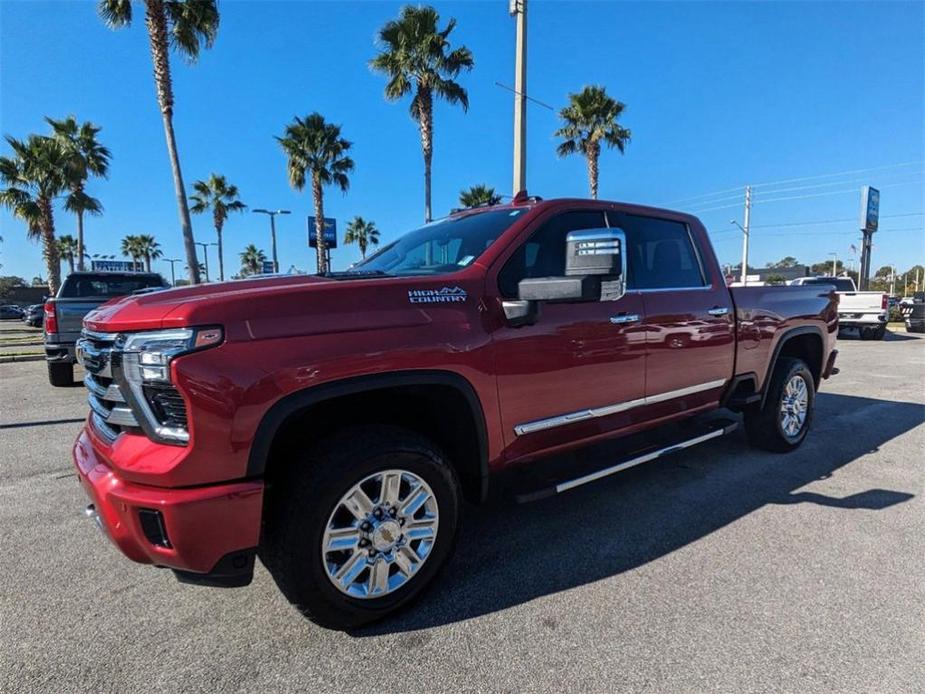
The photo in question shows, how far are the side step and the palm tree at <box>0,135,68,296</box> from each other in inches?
1058

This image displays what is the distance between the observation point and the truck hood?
201 cm

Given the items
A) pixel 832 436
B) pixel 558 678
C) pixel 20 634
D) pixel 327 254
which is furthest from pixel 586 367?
pixel 327 254

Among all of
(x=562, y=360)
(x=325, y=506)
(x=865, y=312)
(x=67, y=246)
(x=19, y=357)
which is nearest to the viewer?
(x=325, y=506)

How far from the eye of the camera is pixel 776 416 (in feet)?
15.4

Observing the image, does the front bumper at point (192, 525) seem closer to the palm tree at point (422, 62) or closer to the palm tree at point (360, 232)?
the palm tree at point (422, 62)

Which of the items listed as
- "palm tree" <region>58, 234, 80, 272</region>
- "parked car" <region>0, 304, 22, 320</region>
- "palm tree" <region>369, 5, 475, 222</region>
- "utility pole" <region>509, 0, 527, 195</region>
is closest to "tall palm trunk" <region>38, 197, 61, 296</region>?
"palm tree" <region>369, 5, 475, 222</region>

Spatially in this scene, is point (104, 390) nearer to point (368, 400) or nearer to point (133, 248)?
point (368, 400)

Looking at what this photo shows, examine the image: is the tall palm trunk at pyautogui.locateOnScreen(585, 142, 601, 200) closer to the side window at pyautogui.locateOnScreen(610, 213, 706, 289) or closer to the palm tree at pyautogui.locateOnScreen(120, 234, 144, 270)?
the side window at pyautogui.locateOnScreen(610, 213, 706, 289)

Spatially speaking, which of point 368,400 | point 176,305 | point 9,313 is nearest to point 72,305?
point 176,305

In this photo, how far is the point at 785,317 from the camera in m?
4.66

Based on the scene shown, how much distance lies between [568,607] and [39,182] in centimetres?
2926

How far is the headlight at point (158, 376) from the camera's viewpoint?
1.98 m

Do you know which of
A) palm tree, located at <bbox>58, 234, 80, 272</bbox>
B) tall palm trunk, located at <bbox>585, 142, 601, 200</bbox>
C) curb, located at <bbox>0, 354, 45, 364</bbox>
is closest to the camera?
curb, located at <bbox>0, 354, 45, 364</bbox>

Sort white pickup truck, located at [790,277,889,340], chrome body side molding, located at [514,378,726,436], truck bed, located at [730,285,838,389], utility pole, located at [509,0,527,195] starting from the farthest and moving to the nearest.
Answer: white pickup truck, located at [790,277,889,340]
utility pole, located at [509,0,527,195]
truck bed, located at [730,285,838,389]
chrome body side molding, located at [514,378,726,436]
